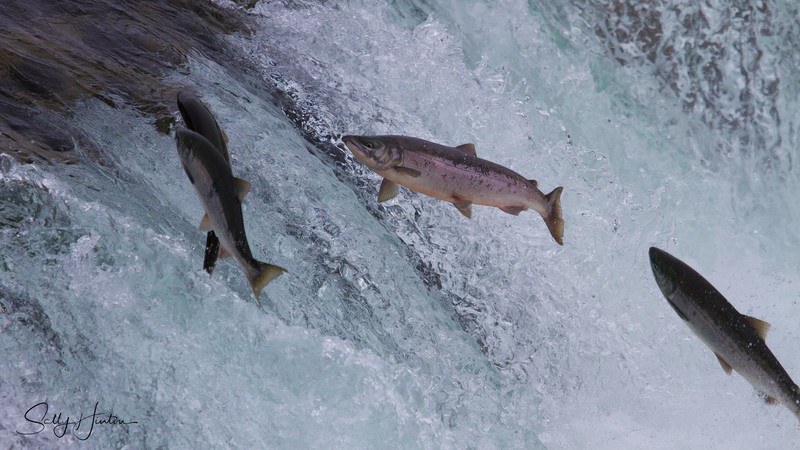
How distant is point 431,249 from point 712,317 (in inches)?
49.0

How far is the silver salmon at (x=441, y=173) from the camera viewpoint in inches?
70.3

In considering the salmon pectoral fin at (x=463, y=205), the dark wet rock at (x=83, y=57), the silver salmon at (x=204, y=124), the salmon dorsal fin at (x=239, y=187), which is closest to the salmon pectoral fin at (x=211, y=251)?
the silver salmon at (x=204, y=124)

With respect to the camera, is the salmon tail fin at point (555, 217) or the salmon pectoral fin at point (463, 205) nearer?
the salmon pectoral fin at point (463, 205)

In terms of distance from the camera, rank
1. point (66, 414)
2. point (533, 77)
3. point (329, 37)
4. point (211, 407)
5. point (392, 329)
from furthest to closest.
Answer: point (533, 77) → point (329, 37) → point (392, 329) → point (211, 407) → point (66, 414)

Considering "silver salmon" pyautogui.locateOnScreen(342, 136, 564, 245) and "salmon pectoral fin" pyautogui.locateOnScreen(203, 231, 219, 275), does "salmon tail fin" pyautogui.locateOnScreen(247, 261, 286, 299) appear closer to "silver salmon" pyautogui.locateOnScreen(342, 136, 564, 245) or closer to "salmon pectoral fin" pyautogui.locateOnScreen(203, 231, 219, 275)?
"salmon pectoral fin" pyautogui.locateOnScreen(203, 231, 219, 275)

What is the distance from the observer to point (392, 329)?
258 cm

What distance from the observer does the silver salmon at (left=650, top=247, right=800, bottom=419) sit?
6.01 feet

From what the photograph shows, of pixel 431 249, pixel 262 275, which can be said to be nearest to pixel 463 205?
pixel 262 275

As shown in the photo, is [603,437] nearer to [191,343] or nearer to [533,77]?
[191,343]

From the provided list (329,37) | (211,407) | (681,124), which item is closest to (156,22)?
(329,37)

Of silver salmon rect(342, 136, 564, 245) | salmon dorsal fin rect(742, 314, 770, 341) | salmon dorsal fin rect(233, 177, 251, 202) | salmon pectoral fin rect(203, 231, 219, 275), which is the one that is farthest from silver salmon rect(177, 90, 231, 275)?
salmon dorsal fin rect(742, 314, 770, 341)

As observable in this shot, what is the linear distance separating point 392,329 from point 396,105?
1.19 metres
